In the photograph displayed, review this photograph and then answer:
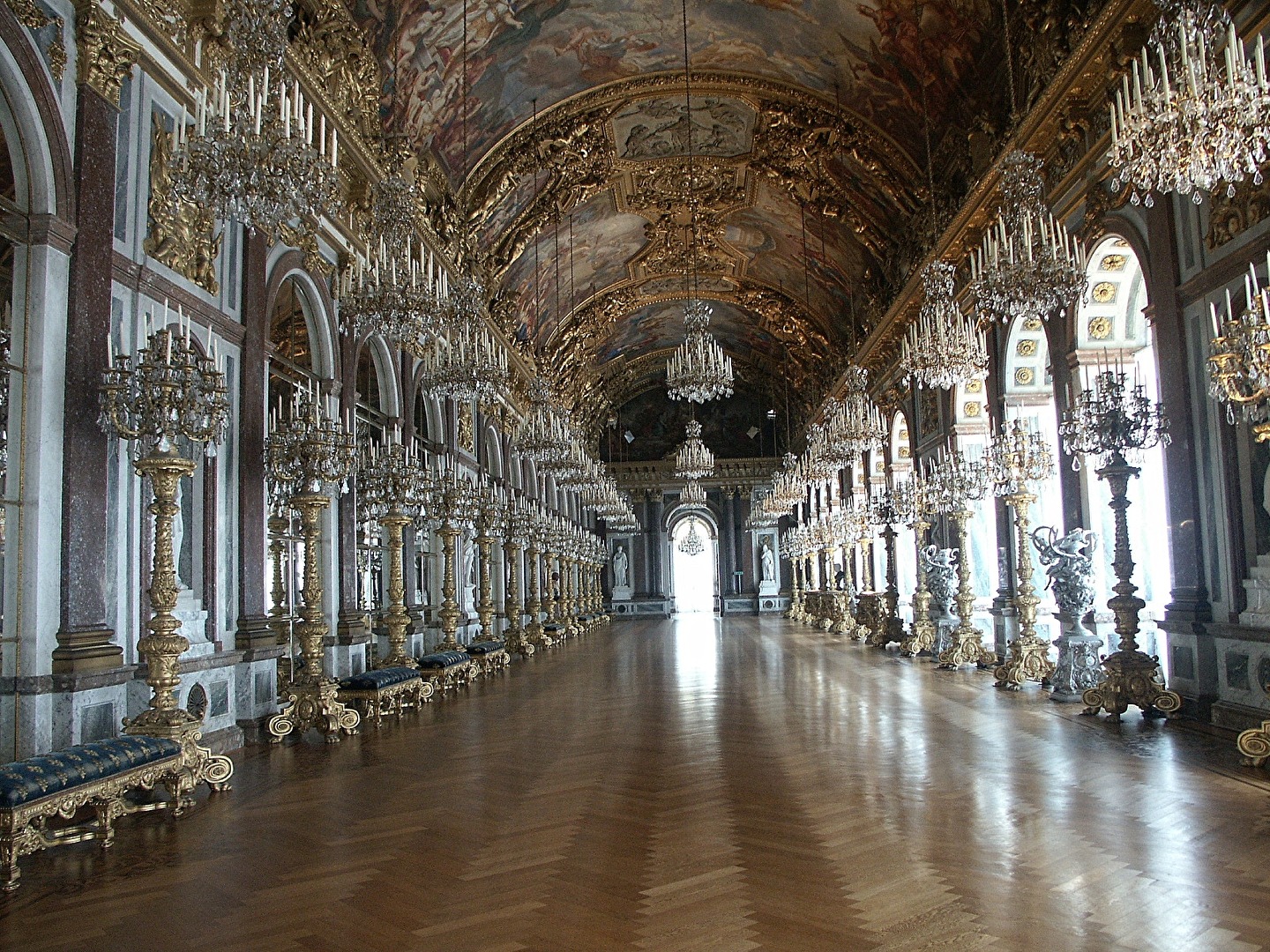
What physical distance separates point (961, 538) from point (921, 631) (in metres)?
2.81

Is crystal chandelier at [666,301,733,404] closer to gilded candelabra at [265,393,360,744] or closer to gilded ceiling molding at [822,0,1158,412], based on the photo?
gilded ceiling molding at [822,0,1158,412]

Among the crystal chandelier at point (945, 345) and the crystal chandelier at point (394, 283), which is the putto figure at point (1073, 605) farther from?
the crystal chandelier at point (394, 283)

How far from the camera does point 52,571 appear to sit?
607 centimetres

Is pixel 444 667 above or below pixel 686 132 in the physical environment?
below

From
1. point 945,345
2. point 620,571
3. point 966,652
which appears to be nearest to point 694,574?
point 620,571

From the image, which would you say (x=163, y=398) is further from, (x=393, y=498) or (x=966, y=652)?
(x=966, y=652)

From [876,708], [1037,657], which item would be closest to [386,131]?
[876,708]

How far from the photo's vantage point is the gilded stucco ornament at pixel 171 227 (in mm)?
7414

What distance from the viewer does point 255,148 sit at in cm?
512

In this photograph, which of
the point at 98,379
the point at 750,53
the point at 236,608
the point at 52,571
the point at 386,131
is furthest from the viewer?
the point at 750,53

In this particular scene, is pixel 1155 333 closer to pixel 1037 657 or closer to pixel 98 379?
pixel 1037 657

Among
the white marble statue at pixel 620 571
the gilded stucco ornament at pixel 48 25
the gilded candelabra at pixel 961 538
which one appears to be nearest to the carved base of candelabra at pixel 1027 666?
the gilded candelabra at pixel 961 538

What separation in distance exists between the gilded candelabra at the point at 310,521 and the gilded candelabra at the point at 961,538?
8.65m

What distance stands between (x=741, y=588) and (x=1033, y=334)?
93.1 feet
